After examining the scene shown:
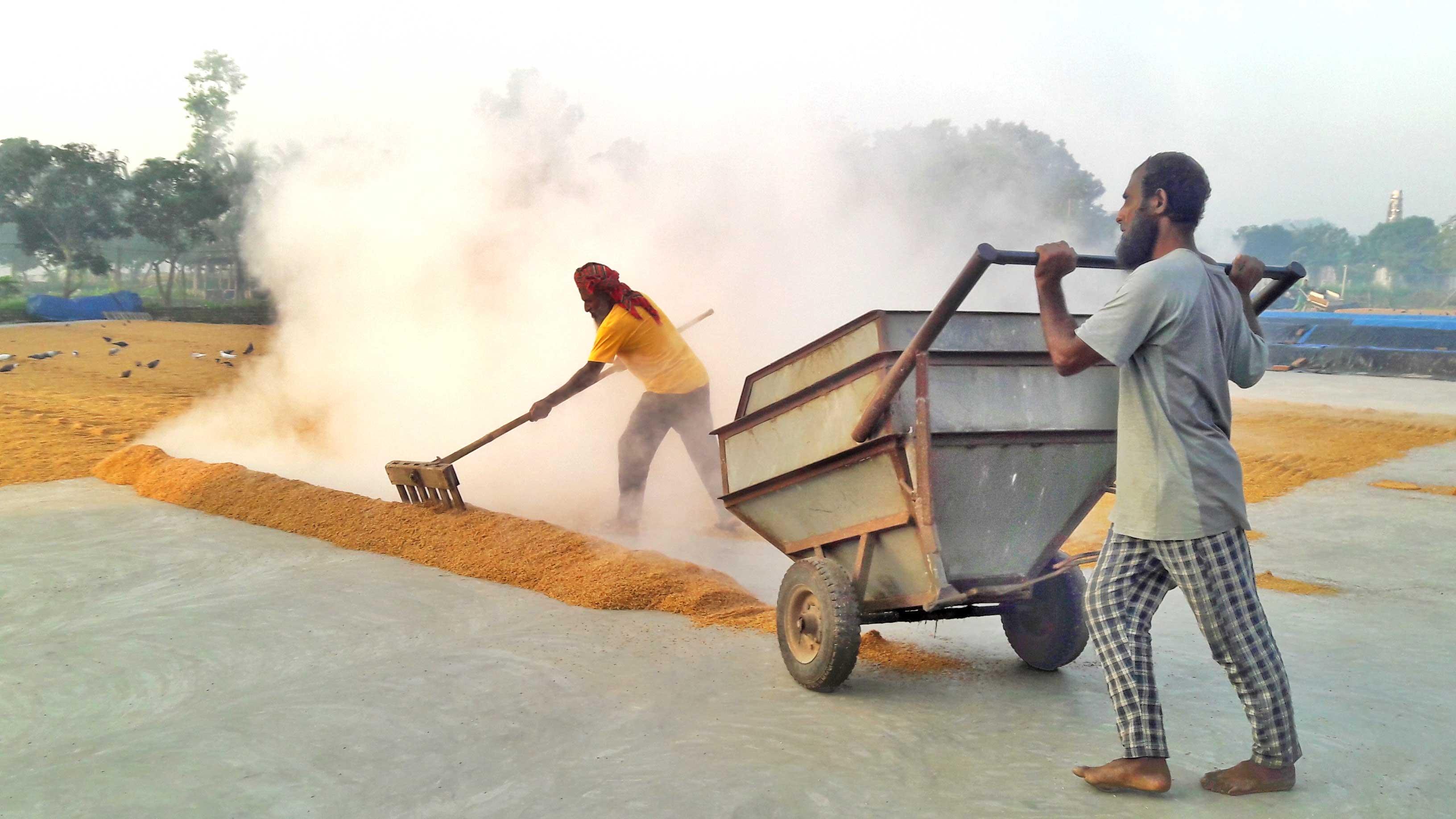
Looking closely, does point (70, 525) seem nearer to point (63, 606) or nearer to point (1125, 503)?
point (63, 606)

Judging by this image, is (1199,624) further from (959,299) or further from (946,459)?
(959,299)

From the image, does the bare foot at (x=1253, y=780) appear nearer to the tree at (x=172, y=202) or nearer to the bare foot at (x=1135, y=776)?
the bare foot at (x=1135, y=776)

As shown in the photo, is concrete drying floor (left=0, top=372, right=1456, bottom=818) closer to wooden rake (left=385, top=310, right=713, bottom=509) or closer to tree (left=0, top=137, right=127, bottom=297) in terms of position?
wooden rake (left=385, top=310, right=713, bottom=509)

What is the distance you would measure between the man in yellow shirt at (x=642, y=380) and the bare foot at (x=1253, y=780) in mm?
4096

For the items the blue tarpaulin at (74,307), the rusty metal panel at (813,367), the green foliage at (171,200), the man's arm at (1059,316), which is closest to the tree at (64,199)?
the green foliage at (171,200)

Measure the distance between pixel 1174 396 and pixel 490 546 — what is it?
4.22 meters

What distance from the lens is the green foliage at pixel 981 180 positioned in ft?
47.7

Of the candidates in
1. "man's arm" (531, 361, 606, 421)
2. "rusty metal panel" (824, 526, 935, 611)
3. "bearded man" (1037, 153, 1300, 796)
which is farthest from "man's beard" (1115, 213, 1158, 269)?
"man's arm" (531, 361, 606, 421)

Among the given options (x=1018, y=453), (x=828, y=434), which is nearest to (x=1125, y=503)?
(x=1018, y=453)

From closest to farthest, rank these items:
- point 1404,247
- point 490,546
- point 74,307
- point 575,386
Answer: point 490,546 < point 575,386 < point 74,307 < point 1404,247

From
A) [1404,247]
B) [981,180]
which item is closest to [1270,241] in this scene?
[1404,247]

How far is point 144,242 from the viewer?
3938cm

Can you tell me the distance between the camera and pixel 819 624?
12.3 feet

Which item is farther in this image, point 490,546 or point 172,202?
point 172,202
